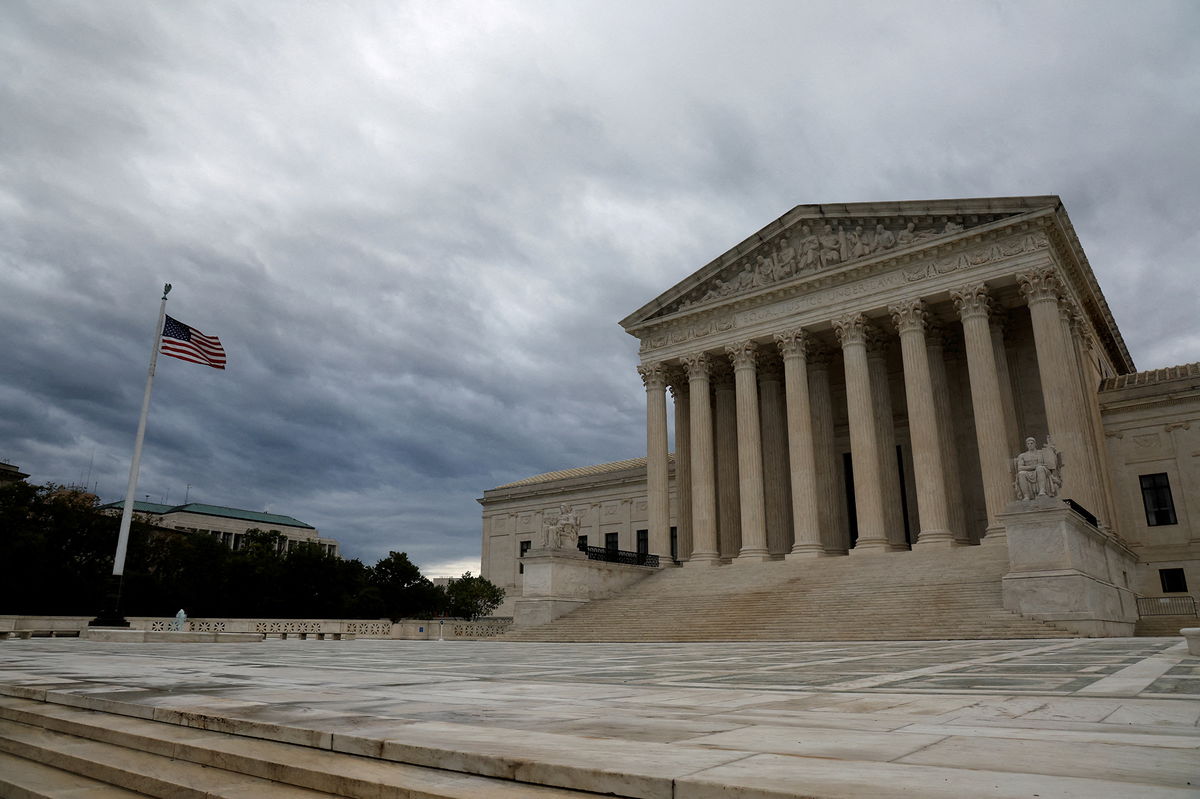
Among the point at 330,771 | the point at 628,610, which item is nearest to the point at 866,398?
the point at 628,610

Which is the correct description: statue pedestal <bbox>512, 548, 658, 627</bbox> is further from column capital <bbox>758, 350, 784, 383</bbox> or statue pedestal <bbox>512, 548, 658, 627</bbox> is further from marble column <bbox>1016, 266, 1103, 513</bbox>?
marble column <bbox>1016, 266, 1103, 513</bbox>

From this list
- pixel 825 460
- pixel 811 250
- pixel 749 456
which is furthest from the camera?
pixel 825 460

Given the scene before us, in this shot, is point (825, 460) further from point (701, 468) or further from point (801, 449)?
point (701, 468)

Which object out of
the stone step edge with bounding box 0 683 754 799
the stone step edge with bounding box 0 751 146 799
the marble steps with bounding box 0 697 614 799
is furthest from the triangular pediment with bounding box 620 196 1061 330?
the stone step edge with bounding box 0 751 146 799

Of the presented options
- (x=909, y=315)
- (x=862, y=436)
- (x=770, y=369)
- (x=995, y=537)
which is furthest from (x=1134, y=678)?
(x=770, y=369)

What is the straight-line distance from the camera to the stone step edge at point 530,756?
354 centimetres

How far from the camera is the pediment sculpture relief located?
35531 millimetres

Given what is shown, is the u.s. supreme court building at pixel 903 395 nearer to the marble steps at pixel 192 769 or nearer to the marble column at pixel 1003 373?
the marble column at pixel 1003 373

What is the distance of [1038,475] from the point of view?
23.6 meters

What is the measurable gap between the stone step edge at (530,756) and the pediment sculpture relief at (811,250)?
34.8 metres

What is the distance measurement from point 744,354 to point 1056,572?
1995cm

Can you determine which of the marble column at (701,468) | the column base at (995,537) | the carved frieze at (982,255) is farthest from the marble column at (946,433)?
the marble column at (701,468)

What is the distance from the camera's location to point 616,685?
353 inches

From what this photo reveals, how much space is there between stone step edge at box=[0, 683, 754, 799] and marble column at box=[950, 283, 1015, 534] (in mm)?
30108
